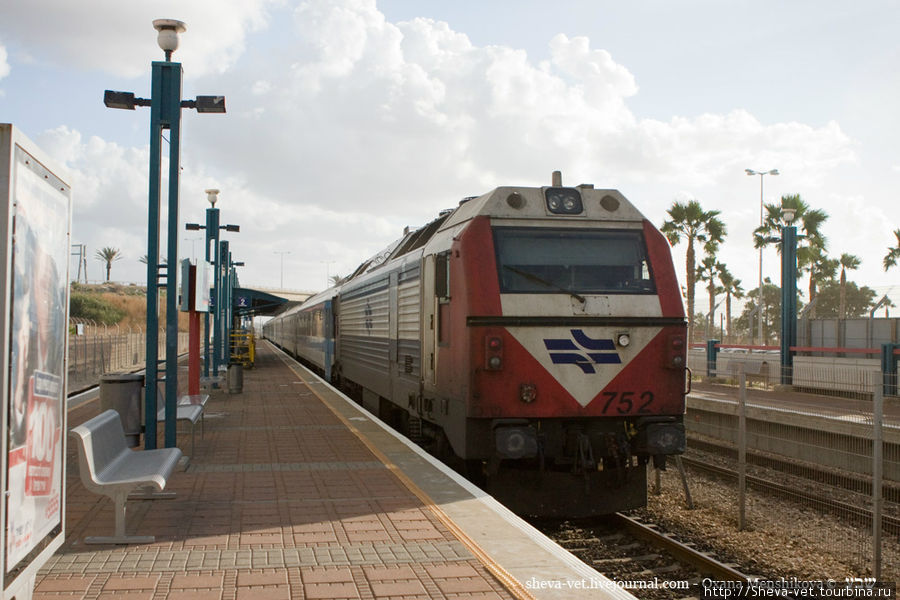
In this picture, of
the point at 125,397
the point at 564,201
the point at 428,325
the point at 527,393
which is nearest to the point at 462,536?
the point at 527,393

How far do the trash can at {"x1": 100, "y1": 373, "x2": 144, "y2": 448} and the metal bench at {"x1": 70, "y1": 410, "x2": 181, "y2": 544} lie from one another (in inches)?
89.1

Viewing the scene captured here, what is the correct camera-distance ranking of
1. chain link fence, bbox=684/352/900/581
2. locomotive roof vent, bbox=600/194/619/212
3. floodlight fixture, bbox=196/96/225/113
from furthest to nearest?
1. floodlight fixture, bbox=196/96/225/113
2. locomotive roof vent, bbox=600/194/619/212
3. chain link fence, bbox=684/352/900/581

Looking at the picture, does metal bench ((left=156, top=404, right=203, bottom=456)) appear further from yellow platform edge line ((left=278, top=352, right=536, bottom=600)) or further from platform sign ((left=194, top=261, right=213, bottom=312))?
yellow platform edge line ((left=278, top=352, right=536, bottom=600))

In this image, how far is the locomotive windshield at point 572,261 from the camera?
8141 mm

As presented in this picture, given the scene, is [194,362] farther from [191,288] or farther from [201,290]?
[191,288]

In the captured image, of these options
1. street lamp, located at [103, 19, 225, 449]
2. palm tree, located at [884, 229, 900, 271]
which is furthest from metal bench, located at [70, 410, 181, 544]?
palm tree, located at [884, 229, 900, 271]

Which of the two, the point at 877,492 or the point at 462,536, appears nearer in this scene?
the point at 462,536

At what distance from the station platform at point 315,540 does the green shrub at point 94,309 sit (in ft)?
201

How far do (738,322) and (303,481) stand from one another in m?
71.1

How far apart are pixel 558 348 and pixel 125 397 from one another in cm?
468

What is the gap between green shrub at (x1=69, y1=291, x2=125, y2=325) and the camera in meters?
65.3

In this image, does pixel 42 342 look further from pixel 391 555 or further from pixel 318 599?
pixel 391 555

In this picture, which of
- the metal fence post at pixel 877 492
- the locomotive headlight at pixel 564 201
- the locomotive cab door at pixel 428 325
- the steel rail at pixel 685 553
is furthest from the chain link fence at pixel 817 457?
the locomotive cab door at pixel 428 325

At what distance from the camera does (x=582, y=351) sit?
798 centimetres
